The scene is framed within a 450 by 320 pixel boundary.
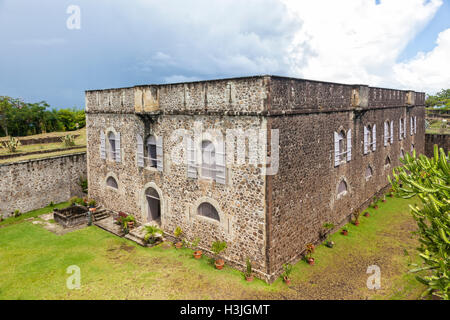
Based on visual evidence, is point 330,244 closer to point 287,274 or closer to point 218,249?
point 287,274

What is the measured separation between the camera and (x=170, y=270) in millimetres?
12086

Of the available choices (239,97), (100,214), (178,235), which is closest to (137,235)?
(178,235)

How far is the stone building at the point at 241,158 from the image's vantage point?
11.1 meters

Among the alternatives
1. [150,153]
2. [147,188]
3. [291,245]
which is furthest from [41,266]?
[291,245]

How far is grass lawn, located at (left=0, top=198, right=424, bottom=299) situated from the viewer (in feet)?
35.1

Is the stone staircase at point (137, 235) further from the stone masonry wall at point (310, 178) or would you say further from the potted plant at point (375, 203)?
the potted plant at point (375, 203)

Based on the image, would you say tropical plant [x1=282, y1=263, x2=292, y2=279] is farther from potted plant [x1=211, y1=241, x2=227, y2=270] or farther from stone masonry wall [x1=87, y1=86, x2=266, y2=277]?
potted plant [x1=211, y1=241, x2=227, y2=270]

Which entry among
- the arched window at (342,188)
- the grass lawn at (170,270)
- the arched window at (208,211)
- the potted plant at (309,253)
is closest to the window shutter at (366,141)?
the arched window at (342,188)

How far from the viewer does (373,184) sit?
65.6ft

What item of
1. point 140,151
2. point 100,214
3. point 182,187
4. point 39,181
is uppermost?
point 140,151

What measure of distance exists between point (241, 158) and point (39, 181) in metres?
15.0

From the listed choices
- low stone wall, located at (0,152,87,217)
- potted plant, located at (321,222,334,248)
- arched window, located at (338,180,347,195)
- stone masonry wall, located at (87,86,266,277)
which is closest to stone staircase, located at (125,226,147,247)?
stone masonry wall, located at (87,86,266,277)

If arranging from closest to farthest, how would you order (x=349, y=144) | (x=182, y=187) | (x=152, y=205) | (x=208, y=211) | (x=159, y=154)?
(x=208, y=211)
(x=182, y=187)
(x=159, y=154)
(x=349, y=144)
(x=152, y=205)

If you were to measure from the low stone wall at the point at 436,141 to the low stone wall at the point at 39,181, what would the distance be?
31264 mm
